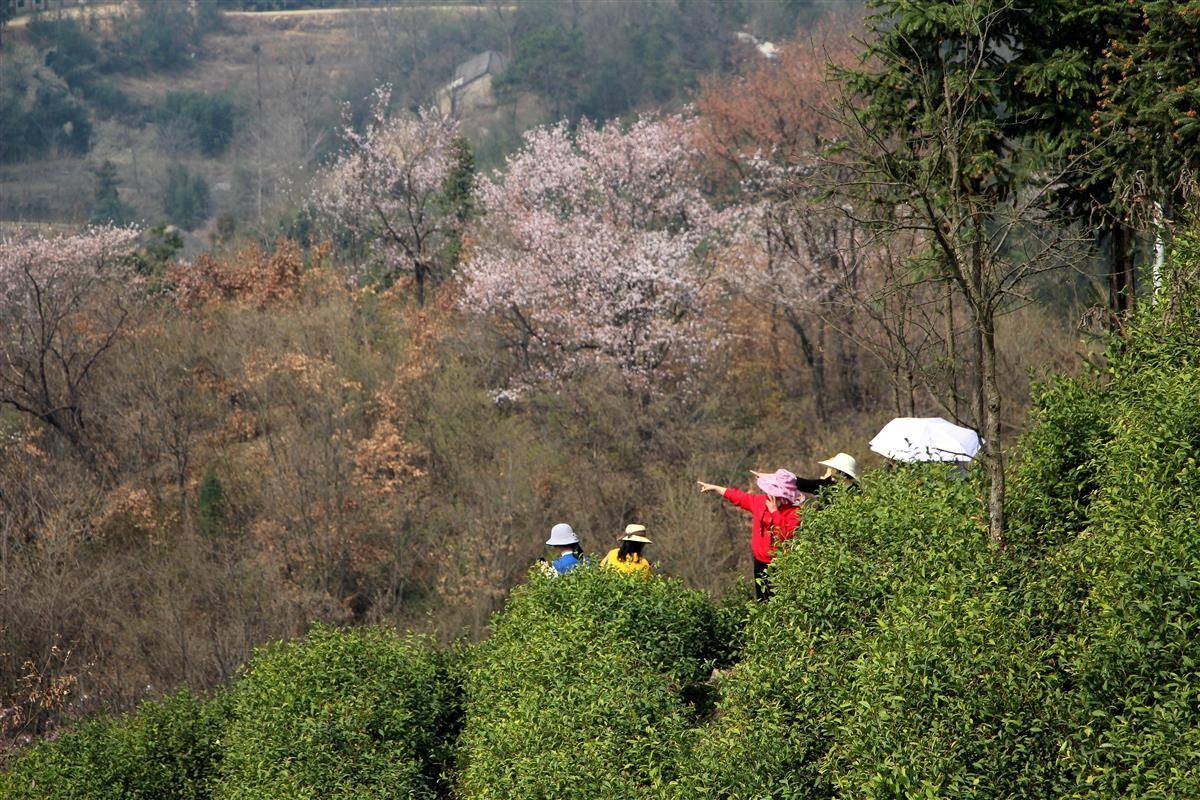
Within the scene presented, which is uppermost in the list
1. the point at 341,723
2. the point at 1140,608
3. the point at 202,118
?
the point at 1140,608

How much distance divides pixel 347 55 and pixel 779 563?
74.2m

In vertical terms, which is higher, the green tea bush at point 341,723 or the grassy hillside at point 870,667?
the grassy hillside at point 870,667

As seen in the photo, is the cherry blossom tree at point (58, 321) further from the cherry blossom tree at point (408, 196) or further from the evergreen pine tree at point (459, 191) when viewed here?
the evergreen pine tree at point (459, 191)

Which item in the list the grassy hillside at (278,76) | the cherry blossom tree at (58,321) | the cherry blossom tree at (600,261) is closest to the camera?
the cherry blossom tree at (600,261)

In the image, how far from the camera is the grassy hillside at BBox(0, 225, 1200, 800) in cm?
675

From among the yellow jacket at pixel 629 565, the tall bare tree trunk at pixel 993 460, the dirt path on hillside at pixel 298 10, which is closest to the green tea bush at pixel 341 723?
the yellow jacket at pixel 629 565

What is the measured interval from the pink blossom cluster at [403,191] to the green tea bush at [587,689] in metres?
23.5

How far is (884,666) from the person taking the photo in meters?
7.23

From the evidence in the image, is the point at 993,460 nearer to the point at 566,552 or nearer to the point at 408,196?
the point at 566,552

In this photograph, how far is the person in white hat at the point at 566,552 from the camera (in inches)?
401

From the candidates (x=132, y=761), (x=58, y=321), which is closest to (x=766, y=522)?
(x=132, y=761)

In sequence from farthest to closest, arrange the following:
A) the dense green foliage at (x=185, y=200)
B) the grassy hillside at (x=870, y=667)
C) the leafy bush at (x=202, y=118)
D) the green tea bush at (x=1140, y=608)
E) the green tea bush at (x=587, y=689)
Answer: the leafy bush at (x=202, y=118), the dense green foliage at (x=185, y=200), the green tea bush at (x=587, y=689), the grassy hillside at (x=870, y=667), the green tea bush at (x=1140, y=608)

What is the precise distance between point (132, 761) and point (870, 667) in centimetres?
779

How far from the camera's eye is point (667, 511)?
2008 cm
